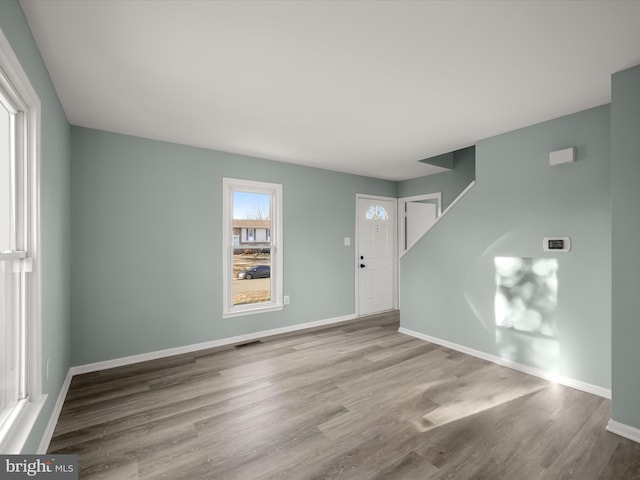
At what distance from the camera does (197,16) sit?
1632 millimetres

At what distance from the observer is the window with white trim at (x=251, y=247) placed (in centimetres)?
406

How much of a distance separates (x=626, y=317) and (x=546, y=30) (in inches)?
78.4

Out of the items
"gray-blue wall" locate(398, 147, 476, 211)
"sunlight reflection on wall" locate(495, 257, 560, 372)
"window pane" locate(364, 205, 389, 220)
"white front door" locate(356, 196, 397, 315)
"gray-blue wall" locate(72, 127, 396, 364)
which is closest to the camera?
"sunlight reflection on wall" locate(495, 257, 560, 372)

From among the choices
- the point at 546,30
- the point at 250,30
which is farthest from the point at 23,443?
the point at 546,30

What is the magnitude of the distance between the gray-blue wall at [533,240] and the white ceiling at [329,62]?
29 centimetres

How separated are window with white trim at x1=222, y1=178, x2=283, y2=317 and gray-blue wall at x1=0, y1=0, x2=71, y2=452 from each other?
1637 millimetres

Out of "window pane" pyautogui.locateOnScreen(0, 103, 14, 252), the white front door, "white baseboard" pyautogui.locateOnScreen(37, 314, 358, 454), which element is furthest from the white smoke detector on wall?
"window pane" pyautogui.locateOnScreen(0, 103, 14, 252)

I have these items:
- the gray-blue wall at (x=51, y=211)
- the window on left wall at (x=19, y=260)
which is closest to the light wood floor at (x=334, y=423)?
the gray-blue wall at (x=51, y=211)

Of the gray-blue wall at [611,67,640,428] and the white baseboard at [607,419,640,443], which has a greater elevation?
the gray-blue wall at [611,67,640,428]

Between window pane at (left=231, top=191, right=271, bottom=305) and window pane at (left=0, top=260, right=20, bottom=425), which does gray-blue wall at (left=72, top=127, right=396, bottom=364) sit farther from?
window pane at (left=0, top=260, right=20, bottom=425)

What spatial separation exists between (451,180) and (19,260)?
17.2 ft

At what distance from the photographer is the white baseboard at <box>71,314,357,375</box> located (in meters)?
3.21

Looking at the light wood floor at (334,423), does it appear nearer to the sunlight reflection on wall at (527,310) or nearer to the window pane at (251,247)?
the sunlight reflection on wall at (527,310)

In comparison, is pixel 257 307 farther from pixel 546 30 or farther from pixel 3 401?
pixel 546 30
